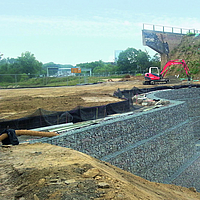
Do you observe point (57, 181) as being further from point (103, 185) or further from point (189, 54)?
point (189, 54)

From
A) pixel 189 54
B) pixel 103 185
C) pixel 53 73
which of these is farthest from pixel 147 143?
pixel 53 73

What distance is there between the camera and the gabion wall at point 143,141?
8547 millimetres

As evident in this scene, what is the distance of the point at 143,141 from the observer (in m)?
11.1

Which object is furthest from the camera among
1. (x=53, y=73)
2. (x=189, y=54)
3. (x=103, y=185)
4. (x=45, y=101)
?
(x=53, y=73)

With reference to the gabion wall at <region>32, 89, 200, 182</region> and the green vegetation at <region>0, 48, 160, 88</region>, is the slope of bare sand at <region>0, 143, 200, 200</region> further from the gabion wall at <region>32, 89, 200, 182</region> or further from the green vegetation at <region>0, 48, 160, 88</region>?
the green vegetation at <region>0, 48, 160, 88</region>

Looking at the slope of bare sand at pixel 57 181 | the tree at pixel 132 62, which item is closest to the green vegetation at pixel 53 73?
the tree at pixel 132 62

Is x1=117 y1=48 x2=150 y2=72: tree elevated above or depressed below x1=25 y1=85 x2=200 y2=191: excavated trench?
above

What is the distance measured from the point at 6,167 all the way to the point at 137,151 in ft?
21.2

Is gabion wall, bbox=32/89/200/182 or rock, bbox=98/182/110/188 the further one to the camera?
gabion wall, bbox=32/89/200/182

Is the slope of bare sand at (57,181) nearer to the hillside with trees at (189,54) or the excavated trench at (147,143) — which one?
the excavated trench at (147,143)

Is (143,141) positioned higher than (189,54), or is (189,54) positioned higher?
(189,54)

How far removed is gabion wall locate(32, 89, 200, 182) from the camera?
8.55 meters

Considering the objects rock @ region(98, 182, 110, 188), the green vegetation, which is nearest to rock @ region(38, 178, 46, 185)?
rock @ region(98, 182, 110, 188)

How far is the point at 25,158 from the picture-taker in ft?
18.7
